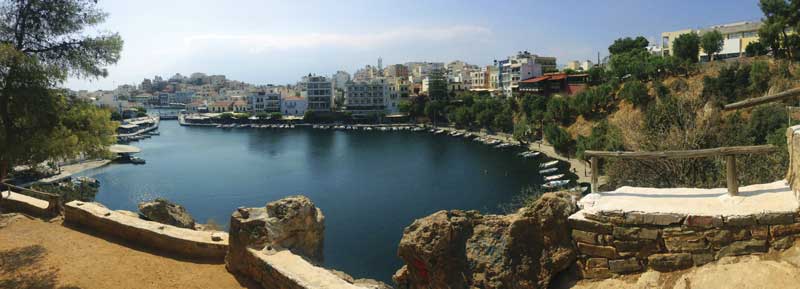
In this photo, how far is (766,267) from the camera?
172 inches

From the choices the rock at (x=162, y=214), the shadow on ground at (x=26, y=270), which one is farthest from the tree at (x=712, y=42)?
the shadow on ground at (x=26, y=270)

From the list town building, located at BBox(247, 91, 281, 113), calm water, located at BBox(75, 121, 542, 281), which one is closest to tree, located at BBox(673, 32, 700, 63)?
calm water, located at BBox(75, 121, 542, 281)

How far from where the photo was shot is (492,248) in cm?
571

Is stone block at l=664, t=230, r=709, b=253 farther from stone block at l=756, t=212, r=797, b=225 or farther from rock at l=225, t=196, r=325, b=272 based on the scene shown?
rock at l=225, t=196, r=325, b=272

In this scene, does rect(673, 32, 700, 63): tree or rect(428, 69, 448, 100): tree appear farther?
rect(428, 69, 448, 100): tree

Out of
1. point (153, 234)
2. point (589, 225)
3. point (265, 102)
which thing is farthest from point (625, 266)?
point (265, 102)

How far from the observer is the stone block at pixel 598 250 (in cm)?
495

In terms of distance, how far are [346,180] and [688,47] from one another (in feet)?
105

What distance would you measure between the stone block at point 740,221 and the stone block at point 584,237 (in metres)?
1.11

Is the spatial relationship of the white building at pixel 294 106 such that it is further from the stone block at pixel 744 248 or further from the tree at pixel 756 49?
the stone block at pixel 744 248

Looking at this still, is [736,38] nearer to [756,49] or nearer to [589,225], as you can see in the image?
[756,49]

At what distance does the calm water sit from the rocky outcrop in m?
13.4

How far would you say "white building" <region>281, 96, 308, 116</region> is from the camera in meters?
85.9

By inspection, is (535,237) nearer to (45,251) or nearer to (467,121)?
(45,251)
